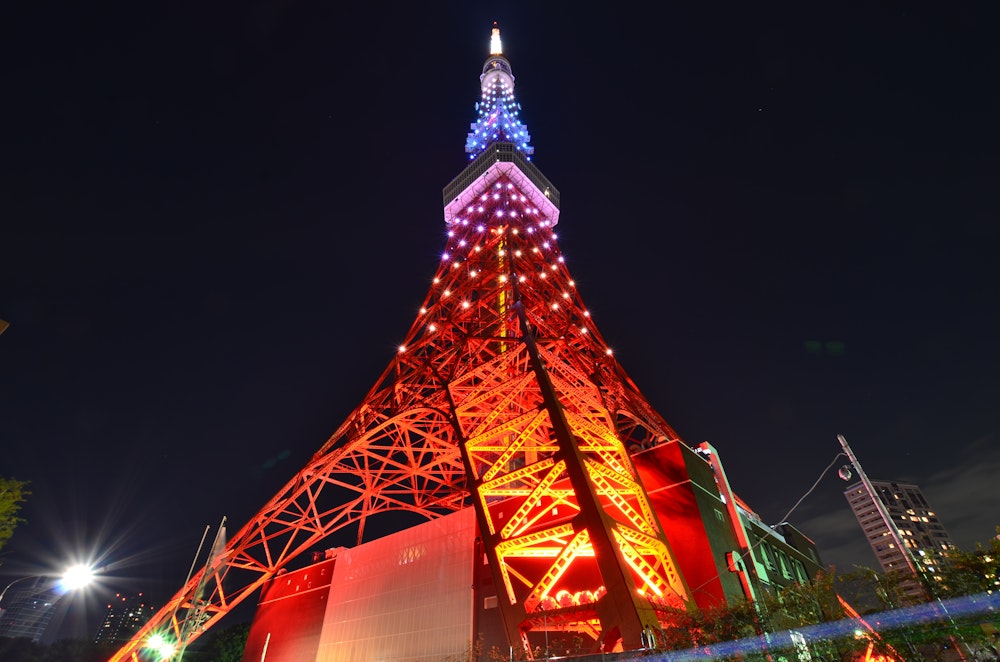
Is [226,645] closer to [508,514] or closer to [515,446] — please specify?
[508,514]

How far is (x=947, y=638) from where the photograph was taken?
7.77m

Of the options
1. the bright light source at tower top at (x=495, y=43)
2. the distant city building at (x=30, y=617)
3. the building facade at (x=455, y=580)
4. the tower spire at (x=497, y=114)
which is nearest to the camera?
the building facade at (x=455, y=580)

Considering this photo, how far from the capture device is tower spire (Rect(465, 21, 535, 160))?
39.3m

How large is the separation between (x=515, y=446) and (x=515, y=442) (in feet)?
0.37

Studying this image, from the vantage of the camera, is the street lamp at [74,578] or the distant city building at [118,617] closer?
the street lamp at [74,578]

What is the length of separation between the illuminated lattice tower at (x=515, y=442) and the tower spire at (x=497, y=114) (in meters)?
3.84

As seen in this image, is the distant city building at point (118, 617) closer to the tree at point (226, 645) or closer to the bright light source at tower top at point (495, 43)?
the tree at point (226, 645)

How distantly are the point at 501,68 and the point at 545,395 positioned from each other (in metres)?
41.5

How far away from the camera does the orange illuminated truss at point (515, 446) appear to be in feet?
38.9

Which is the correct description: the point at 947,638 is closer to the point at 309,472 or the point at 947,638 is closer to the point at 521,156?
the point at 309,472

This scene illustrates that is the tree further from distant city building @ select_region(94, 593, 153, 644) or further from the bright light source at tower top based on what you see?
distant city building @ select_region(94, 593, 153, 644)

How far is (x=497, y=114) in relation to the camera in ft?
133

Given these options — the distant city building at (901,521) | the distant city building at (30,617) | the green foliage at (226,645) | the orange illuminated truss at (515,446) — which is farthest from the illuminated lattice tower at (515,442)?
the distant city building at (30,617)

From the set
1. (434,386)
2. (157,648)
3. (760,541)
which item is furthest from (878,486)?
(157,648)
